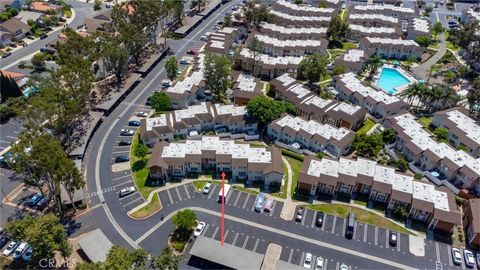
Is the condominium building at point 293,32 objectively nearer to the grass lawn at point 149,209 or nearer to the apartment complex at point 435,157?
the apartment complex at point 435,157

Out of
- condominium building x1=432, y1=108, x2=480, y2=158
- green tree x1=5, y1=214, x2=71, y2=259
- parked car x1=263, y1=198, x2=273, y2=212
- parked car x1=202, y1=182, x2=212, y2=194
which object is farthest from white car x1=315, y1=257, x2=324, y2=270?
condominium building x1=432, y1=108, x2=480, y2=158

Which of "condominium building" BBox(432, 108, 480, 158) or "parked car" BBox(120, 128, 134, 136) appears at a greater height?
"condominium building" BBox(432, 108, 480, 158)

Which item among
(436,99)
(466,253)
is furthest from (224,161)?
(436,99)

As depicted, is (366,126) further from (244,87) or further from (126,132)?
(126,132)

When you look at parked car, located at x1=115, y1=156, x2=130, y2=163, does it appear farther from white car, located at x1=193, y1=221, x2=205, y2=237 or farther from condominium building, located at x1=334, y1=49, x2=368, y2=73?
condominium building, located at x1=334, y1=49, x2=368, y2=73

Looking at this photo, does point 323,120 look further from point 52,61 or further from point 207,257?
point 52,61

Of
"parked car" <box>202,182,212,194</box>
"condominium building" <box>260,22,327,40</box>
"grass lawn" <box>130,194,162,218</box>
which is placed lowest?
"grass lawn" <box>130,194,162,218</box>

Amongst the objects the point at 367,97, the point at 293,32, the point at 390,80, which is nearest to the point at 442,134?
the point at 367,97
